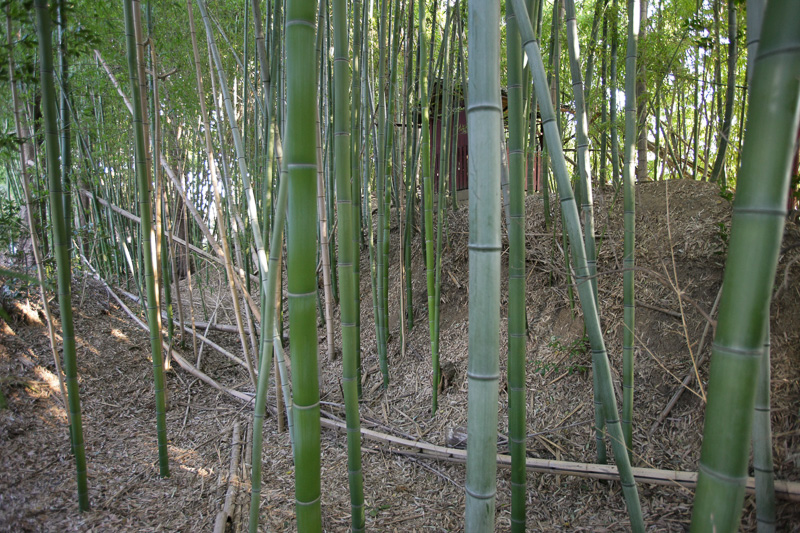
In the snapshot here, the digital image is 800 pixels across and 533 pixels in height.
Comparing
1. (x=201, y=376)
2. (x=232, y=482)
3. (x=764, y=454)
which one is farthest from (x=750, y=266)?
(x=201, y=376)

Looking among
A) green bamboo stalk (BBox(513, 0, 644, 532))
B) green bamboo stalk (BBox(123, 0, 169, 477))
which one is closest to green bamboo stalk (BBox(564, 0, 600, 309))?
green bamboo stalk (BBox(513, 0, 644, 532))

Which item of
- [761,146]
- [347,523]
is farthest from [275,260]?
[347,523]

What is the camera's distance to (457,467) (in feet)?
7.27

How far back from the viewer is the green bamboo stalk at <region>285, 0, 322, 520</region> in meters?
0.82

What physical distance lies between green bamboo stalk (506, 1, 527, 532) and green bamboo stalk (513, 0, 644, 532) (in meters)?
0.11

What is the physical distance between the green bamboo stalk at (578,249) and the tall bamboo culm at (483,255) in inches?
12.3

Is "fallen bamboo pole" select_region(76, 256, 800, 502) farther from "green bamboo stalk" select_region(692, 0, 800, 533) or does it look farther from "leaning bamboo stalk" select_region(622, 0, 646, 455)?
"green bamboo stalk" select_region(692, 0, 800, 533)

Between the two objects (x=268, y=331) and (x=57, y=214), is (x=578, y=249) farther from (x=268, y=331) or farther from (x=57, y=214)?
(x=57, y=214)

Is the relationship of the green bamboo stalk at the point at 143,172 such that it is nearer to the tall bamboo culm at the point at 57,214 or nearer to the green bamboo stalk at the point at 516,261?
the tall bamboo culm at the point at 57,214

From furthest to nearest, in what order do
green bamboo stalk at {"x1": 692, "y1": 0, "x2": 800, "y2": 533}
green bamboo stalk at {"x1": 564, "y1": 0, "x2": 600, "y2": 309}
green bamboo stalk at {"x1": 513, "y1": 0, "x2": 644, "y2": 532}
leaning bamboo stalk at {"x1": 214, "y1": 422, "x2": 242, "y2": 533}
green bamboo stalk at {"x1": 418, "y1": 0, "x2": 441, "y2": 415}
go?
green bamboo stalk at {"x1": 418, "y1": 0, "x2": 441, "y2": 415}, leaning bamboo stalk at {"x1": 214, "y1": 422, "x2": 242, "y2": 533}, green bamboo stalk at {"x1": 564, "y1": 0, "x2": 600, "y2": 309}, green bamboo stalk at {"x1": 513, "y1": 0, "x2": 644, "y2": 532}, green bamboo stalk at {"x1": 692, "y1": 0, "x2": 800, "y2": 533}

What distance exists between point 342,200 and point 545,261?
2.14 meters

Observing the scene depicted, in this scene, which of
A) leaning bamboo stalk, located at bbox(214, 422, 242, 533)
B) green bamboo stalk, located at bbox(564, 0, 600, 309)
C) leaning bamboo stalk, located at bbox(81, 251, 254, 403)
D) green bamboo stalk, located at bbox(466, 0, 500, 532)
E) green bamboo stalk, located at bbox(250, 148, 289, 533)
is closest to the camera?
green bamboo stalk, located at bbox(466, 0, 500, 532)

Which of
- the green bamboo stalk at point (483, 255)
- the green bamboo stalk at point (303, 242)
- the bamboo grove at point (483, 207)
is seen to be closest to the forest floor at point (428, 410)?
the bamboo grove at point (483, 207)

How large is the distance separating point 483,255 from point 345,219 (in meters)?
0.50
